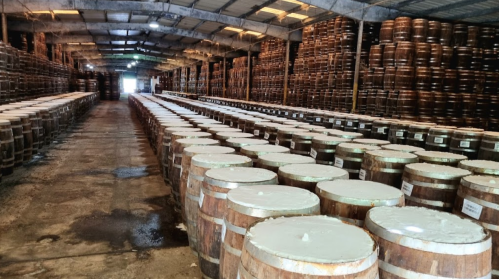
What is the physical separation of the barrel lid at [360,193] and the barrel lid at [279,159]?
0.72 meters

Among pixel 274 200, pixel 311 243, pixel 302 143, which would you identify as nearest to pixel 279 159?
pixel 274 200

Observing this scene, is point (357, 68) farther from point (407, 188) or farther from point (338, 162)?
point (407, 188)

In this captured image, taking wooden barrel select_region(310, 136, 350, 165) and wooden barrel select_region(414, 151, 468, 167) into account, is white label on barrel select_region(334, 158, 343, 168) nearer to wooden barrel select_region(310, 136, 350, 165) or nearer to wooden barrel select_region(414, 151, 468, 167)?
wooden barrel select_region(310, 136, 350, 165)

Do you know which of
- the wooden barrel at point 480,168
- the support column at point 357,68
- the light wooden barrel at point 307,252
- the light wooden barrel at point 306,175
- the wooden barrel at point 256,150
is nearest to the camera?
the light wooden barrel at point 307,252

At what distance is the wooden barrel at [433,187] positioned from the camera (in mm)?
2662

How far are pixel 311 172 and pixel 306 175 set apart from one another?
138 mm

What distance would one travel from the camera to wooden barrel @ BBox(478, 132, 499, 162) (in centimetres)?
414

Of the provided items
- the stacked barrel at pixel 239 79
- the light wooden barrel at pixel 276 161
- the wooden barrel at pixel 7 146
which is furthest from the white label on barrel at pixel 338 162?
the stacked barrel at pixel 239 79

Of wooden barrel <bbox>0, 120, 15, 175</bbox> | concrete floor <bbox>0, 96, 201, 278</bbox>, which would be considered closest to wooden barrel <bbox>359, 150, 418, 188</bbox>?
concrete floor <bbox>0, 96, 201, 278</bbox>

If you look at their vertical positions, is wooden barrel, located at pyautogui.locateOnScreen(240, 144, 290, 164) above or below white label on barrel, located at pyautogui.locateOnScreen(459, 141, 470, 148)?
below

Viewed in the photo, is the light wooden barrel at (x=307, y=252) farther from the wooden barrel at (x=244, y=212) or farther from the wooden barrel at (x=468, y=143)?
the wooden barrel at (x=468, y=143)

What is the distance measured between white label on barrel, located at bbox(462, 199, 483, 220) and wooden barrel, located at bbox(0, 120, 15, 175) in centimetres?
650

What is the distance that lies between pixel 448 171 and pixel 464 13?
10.3 m

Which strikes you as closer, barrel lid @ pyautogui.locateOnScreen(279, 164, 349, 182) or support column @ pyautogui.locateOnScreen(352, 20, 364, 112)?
barrel lid @ pyautogui.locateOnScreen(279, 164, 349, 182)
